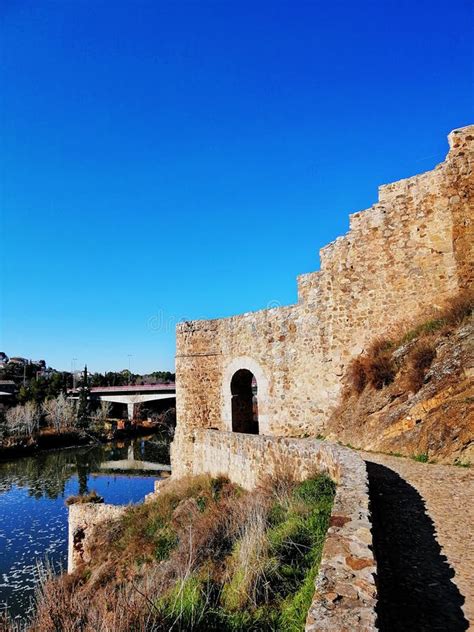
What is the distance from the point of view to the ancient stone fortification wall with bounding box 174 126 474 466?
9.73 m

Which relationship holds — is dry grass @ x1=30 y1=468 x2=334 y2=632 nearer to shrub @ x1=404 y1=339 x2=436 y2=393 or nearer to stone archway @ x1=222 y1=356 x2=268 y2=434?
shrub @ x1=404 y1=339 x2=436 y2=393

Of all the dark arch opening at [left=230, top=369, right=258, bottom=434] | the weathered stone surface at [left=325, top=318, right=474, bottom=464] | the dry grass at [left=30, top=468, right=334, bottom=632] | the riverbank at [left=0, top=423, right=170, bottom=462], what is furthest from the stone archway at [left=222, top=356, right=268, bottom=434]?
the riverbank at [left=0, top=423, right=170, bottom=462]

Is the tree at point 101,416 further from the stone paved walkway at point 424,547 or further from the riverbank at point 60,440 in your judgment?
the stone paved walkway at point 424,547

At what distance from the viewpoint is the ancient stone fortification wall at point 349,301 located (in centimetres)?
973

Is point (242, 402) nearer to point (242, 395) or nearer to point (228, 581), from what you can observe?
point (242, 395)

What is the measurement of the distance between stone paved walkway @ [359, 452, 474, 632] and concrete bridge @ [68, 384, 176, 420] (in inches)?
1737

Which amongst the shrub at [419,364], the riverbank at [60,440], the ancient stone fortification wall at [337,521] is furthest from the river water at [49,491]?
the shrub at [419,364]

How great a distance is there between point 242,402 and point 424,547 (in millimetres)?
10249

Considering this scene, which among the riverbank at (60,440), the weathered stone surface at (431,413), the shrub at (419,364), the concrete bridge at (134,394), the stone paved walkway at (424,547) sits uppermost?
the concrete bridge at (134,394)

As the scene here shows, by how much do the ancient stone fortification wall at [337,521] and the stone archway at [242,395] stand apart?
98.5 inches

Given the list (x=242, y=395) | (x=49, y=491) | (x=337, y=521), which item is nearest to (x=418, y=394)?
(x=337, y=521)

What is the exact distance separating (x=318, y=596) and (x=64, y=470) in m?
31.3

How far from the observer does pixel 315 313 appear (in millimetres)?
11508

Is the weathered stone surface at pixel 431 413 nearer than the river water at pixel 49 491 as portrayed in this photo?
Yes
